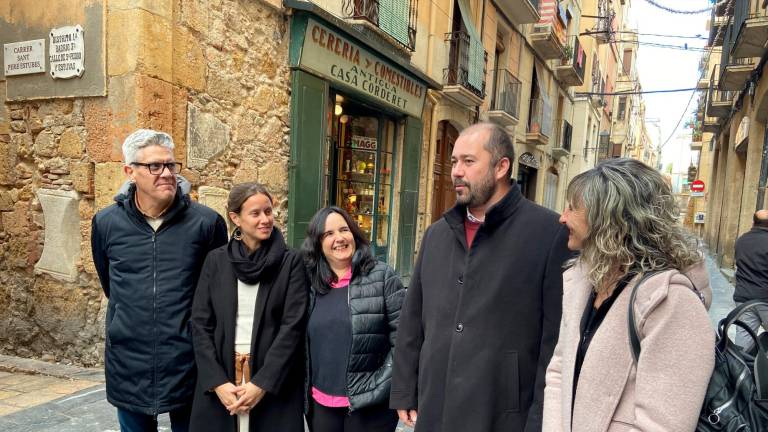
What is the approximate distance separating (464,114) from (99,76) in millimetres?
8083

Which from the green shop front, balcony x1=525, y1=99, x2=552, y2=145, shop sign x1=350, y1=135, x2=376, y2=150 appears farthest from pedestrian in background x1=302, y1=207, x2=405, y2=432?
balcony x1=525, y1=99, x2=552, y2=145

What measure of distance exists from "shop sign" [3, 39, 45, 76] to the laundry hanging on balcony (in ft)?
25.0

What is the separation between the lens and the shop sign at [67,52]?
415 cm

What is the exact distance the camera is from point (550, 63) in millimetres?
17031

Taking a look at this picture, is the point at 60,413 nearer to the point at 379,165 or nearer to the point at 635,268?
the point at 635,268

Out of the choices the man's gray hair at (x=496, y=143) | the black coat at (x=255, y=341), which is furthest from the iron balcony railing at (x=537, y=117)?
the black coat at (x=255, y=341)

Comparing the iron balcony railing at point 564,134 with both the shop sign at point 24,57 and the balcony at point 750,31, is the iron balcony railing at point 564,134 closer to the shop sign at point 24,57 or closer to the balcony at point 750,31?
the balcony at point 750,31

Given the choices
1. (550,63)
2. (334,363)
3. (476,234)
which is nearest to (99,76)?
(334,363)

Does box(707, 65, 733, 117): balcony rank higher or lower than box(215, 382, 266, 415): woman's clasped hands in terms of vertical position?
higher

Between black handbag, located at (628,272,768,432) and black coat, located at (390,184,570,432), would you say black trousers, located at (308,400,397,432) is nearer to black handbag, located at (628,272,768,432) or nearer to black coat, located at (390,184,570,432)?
black coat, located at (390,184,570,432)

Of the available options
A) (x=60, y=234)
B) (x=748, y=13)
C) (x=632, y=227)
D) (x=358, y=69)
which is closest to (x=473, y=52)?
(x=358, y=69)

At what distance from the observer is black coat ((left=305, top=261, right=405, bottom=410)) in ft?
7.04

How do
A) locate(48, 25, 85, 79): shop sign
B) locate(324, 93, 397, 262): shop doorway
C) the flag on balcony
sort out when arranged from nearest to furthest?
locate(48, 25, 85, 79): shop sign < the flag on balcony < locate(324, 93, 397, 262): shop doorway

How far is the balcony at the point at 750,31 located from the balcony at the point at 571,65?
7.59 meters
